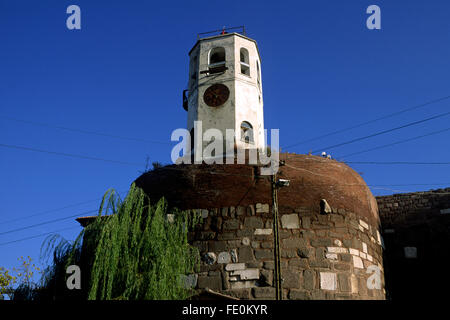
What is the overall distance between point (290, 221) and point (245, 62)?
10.1 meters

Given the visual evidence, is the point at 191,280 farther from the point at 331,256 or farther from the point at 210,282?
the point at 331,256

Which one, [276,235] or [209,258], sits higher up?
[276,235]

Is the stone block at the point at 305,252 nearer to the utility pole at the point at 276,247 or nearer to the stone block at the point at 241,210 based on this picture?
the utility pole at the point at 276,247

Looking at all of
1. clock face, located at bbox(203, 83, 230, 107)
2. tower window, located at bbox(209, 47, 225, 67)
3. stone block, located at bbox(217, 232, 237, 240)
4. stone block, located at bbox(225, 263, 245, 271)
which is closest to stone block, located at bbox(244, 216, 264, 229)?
stone block, located at bbox(217, 232, 237, 240)

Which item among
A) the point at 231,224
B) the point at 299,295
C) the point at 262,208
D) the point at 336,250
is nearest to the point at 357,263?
the point at 336,250

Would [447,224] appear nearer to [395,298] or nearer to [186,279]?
[395,298]

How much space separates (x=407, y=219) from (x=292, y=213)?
15.3 ft

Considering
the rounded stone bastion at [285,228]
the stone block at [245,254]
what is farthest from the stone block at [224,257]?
the stone block at [245,254]

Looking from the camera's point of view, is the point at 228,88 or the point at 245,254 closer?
the point at 245,254

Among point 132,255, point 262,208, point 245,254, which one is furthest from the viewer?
point 262,208

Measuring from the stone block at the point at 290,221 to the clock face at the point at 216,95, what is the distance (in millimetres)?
7703

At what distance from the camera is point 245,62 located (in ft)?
64.1

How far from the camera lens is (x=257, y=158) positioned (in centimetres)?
1215
